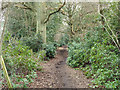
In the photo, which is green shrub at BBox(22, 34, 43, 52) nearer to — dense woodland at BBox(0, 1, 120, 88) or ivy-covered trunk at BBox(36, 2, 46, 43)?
dense woodland at BBox(0, 1, 120, 88)

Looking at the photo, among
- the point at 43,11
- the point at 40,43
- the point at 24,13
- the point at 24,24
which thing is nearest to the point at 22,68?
the point at 40,43

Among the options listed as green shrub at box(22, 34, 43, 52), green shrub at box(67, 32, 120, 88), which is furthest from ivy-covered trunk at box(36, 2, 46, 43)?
green shrub at box(67, 32, 120, 88)

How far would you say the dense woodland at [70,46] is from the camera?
10.4ft

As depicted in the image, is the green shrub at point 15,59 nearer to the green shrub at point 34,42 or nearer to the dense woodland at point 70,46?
the dense woodland at point 70,46

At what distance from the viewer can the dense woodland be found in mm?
3158

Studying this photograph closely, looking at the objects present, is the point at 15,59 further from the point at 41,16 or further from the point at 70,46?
the point at 41,16

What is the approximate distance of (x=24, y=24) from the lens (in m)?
10.4

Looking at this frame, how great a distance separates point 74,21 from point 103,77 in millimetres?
9115

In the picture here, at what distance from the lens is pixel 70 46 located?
8781mm

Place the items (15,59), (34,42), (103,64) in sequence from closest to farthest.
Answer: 1. (15,59)
2. (103,64)
3. (34,42)

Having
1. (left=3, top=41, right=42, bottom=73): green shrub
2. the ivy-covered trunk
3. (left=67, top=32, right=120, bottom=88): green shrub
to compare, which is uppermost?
the ivy-covered trunk

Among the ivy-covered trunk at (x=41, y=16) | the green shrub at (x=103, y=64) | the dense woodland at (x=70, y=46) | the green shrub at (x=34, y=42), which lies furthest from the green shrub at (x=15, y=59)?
the ivy-covered trunk at (x=41, y=16)

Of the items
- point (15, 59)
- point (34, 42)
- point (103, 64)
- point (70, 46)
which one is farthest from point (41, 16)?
point (103, 64)

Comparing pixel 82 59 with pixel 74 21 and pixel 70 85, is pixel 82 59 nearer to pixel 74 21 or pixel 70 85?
pixel 70 85
